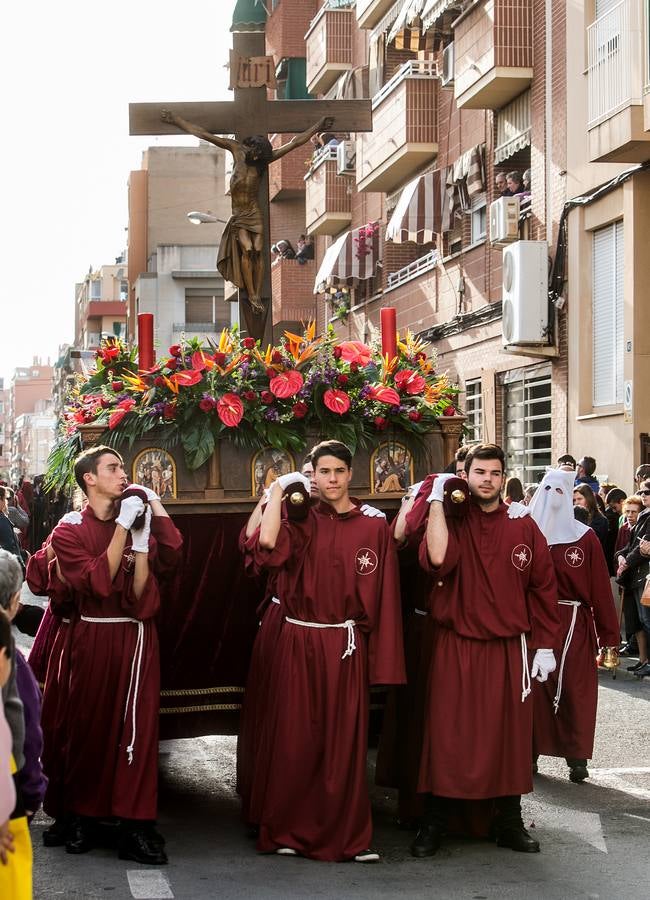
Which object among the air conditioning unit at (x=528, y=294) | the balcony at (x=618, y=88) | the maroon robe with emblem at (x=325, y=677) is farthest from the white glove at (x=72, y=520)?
the air conditioning unit at (x=528, y=294)

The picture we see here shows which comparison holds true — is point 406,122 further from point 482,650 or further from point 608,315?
point 482,650

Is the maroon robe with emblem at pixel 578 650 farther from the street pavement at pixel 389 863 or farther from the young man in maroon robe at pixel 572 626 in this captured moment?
the street pavement at pixel 389 863

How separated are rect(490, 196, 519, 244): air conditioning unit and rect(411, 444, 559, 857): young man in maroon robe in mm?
12977

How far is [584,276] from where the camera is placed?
18609 mm

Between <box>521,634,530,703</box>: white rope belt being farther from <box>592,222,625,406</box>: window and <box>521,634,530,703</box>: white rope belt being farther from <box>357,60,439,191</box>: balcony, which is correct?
<box>357,60,439,191</box>: balcony

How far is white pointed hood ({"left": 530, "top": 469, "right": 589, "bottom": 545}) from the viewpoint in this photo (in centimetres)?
924

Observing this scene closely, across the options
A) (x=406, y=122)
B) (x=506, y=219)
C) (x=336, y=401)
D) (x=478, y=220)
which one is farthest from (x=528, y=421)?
(x=336, y=401)

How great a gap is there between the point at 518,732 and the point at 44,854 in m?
2.33

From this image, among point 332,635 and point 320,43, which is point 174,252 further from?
point 332,635

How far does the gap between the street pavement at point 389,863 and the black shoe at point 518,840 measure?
4 centimetres

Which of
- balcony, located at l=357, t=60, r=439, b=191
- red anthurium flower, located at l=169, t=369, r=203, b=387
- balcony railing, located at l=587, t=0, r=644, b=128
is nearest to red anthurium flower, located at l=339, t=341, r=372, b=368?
red anthurium flower, located at l=169, t=369, r=203, b=387

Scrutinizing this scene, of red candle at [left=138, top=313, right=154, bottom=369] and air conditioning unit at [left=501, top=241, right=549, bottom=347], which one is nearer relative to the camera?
red candle at [left=138, top=313, right=154, bottom=369]

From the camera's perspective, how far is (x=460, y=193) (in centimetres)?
2275

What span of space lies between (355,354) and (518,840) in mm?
3013
